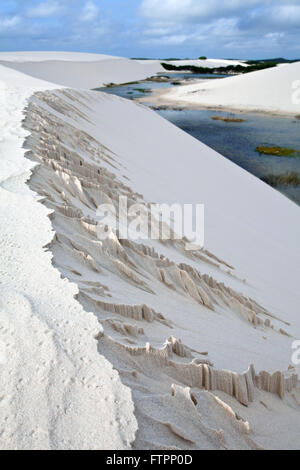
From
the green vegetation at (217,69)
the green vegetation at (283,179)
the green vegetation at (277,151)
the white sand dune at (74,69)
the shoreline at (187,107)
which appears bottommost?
the green vegetation at (283,179)

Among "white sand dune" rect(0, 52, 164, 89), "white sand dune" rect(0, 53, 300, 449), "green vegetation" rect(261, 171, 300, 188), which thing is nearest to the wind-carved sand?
"white sand dune" rect(0, 53, 300, 449)

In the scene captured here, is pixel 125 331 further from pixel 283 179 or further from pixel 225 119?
pixel 225 119

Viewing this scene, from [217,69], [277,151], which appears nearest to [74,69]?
[217,69]

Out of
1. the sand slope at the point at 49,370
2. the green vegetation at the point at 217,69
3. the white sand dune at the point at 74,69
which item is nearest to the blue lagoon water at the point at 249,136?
the sand slope at the point at 49,370

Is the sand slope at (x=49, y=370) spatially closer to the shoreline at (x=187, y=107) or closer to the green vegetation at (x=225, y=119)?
the green vegetation at (x=225, y=119)

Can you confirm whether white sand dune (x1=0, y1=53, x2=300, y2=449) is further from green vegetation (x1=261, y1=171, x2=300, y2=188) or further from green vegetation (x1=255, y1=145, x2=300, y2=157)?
green vegetation (x1=255, y1=145, x2=300, y2=157)

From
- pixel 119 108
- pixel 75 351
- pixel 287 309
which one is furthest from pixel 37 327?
pixel 119 108

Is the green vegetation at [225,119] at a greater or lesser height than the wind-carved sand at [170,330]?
greater

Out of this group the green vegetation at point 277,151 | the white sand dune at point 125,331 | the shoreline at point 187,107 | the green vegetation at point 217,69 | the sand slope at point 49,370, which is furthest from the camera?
the green vegetation at point 217,69
